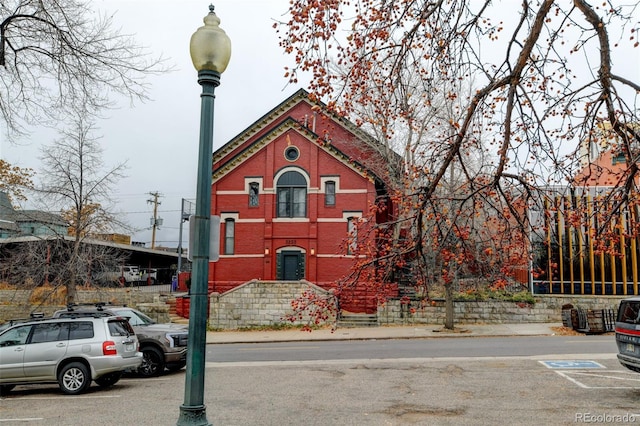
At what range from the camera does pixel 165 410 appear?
10789mm

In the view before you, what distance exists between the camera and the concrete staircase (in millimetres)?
29672

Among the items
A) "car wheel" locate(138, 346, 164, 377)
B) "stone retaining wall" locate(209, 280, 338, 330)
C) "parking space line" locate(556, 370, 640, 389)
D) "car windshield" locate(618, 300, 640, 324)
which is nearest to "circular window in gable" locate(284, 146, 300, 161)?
"stone retaining wall" locate(209, 280, 338, 330)

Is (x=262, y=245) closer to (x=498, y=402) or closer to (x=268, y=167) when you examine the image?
(x=268, y=167)

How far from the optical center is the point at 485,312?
29.6 metres

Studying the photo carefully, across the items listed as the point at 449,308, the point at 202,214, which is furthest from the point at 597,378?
the point at 449,308

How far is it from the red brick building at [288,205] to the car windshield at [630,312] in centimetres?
2121

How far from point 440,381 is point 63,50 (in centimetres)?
1120

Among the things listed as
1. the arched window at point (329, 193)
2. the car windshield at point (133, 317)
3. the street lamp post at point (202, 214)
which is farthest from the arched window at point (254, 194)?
the street lamp post at point (202, 214)

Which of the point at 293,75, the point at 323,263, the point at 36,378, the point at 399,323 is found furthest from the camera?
the point at 323,263

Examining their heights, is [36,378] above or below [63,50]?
below

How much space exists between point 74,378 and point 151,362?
2.85 m

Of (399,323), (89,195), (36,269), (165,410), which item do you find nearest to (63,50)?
(165,410)

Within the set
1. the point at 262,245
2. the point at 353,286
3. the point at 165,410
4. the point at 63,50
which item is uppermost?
the point at 63,50

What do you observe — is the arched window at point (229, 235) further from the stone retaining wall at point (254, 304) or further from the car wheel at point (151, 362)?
the car wheel at point (151, 362)
